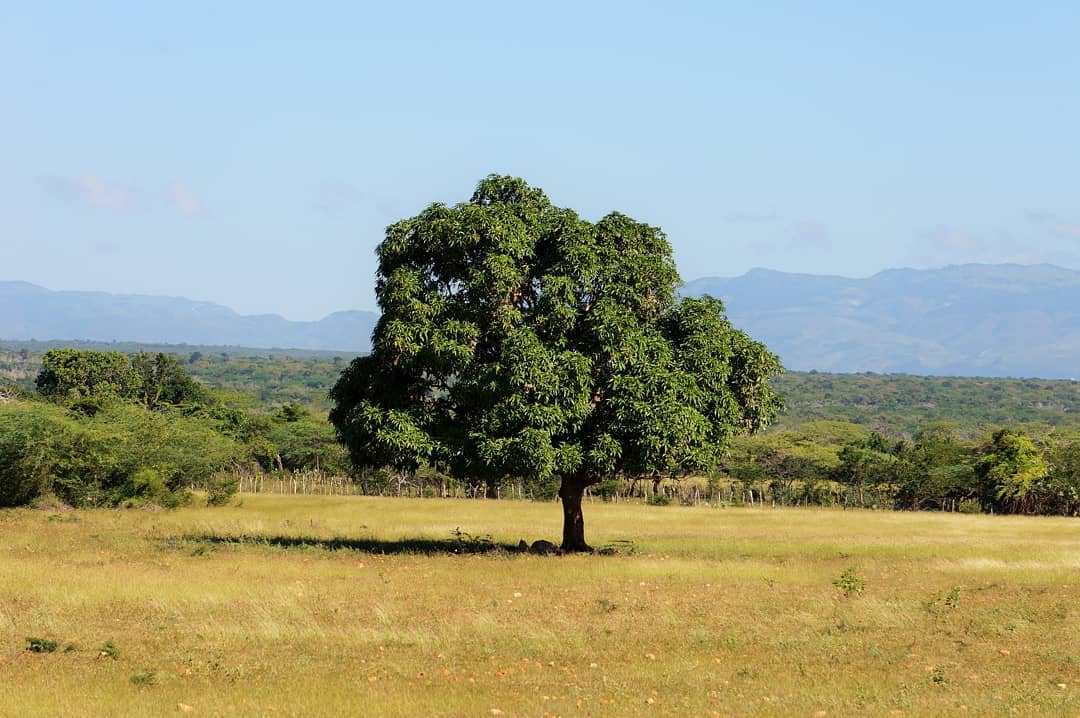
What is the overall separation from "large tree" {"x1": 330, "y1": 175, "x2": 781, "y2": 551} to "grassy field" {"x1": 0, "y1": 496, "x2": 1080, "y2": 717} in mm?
3588

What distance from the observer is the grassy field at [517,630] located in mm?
16828

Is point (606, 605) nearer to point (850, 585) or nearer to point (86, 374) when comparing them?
point (850, 585)

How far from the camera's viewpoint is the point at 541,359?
3419 cm

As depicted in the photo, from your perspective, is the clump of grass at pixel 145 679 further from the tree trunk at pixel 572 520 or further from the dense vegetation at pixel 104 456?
the dense vegetation at pixel 104 456

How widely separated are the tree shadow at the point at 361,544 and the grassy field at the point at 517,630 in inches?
8.8

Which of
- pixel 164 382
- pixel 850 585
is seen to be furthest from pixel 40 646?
pixel 164 382

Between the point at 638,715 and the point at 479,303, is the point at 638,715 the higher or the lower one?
the lower one

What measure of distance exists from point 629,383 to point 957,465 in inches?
2930

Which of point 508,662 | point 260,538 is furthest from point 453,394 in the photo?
point 508,662

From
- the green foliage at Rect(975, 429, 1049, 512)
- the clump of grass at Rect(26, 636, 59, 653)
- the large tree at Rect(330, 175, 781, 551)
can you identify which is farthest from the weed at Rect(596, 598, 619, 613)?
the green foliage at Rect(975, 429, 1049, 512)

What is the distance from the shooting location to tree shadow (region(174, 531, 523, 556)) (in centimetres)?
3872

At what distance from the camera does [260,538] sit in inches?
1672

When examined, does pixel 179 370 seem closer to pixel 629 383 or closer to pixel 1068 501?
pixel 1068 501

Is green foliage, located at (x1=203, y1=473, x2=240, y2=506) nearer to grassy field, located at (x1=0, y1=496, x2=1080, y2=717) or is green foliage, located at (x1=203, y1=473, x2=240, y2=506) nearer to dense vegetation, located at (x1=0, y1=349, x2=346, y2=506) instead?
dense vegetation, located at (x1=0, y1=349, x2=346, y2=506)
